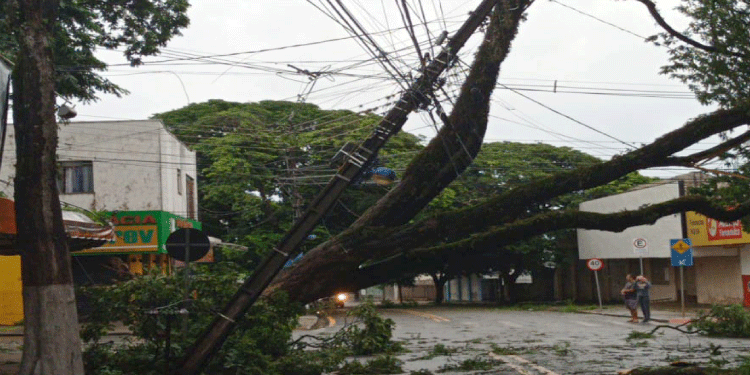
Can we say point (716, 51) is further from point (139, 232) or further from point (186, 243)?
point (139, 232)

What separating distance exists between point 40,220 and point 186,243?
2.31m

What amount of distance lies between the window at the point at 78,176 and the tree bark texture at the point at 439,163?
21.4 meters

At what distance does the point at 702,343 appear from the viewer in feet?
57.3

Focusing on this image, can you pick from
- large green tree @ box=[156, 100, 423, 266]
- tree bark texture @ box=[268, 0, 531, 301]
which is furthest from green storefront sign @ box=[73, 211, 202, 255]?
tree bark texture @ box=[268, 0, 531, 301]

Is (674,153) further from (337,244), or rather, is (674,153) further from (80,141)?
(80,141)

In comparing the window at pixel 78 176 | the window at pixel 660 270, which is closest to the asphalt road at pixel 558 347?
the window at pixel 78 176

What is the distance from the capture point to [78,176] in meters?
31.8

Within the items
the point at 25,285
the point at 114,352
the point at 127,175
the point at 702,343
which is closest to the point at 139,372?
the point at 114,352

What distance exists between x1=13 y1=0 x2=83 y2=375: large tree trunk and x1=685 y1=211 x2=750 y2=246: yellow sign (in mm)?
25292

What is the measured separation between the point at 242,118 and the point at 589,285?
76.7ft

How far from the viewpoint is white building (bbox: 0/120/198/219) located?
31594 mm

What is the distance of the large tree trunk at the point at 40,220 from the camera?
10.1 metres

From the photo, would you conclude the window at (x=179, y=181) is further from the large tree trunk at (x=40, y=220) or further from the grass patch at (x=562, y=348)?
the large tree trunk at (x=40, y=220)

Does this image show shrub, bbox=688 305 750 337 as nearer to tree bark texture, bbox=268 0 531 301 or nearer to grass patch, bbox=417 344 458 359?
grass patch, bbox=417 344 458 359
